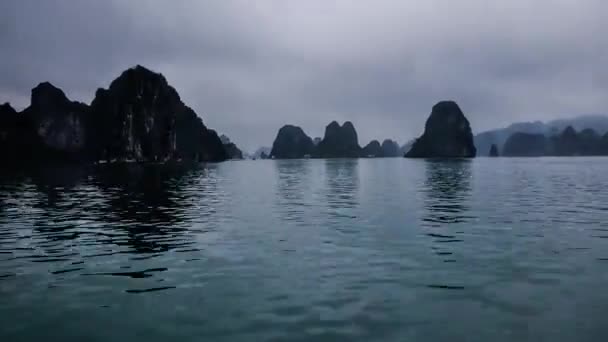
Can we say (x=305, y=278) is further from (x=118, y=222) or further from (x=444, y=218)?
(x=118, y=222)

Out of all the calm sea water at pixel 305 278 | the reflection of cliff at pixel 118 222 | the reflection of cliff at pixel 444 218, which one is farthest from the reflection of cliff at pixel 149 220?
the reflection of cliff at pixel 444 218

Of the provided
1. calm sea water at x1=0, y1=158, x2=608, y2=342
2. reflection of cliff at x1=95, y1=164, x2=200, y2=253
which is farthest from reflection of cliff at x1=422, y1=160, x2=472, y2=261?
reflection of cliff at x1=95, y1=164, x2=200, y2=253

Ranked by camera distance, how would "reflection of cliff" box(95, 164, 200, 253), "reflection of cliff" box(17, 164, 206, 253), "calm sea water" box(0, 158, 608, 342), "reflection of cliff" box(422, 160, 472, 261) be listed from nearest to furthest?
1. "calm sea water" box(0, 158, 608, 342)
2. "reflection of cliff" box(95, 164, 200, 253)
3. "reflection of cliff" box(422, 160, 472, 261)
4. "reflection of cliff" box(17, 164, 206, 253)

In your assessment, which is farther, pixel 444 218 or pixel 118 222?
pixel 444 218

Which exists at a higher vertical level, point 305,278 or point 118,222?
point 118,222

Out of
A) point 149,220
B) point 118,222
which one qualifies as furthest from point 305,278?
point 118,222

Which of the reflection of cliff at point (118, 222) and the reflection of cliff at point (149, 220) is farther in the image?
the reflection of cliff at point (118, 222)

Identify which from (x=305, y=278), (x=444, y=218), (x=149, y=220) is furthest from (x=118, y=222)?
(x=444, y=218)

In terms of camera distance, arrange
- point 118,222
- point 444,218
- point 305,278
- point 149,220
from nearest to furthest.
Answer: point 305,278, point 118,222, point 149,220, point 444,218

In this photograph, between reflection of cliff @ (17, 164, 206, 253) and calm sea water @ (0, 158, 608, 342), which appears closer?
calm sea water @ (0, 158, 608, 342)

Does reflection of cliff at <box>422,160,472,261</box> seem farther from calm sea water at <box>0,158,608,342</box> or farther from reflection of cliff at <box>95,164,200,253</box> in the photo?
reflection of cliff at <box>95,164,200,253</box>

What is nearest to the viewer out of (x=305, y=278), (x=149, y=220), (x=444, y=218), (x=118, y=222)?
(x=305, y=278)

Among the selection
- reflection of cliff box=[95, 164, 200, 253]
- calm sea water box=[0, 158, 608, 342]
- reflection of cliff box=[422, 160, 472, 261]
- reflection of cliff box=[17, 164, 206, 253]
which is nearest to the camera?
calm sea water box=[0, 158, 608, 342]

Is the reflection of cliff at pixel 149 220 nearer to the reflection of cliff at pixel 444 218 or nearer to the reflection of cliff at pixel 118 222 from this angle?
the reflection of cliff at pixel 118 222
